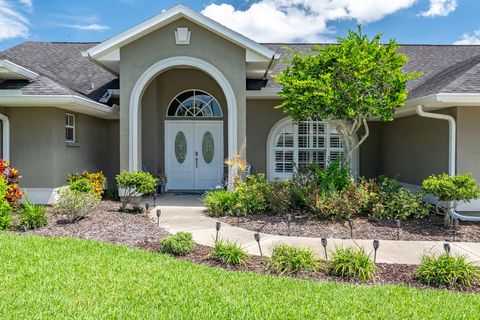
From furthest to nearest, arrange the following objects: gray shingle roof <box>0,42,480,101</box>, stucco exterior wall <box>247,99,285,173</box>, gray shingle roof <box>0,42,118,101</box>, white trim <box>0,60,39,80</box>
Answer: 1. stucco exterior wall <box>247,99,285,173</box>
2. gray shingle roof <box>0,42,118,101</box>
3. gray shingle roof <box>0,42,480,101</box>
4. white trim <box>0,60,39,80</box>

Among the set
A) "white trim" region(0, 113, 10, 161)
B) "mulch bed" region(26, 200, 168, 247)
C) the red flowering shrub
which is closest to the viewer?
"mulch bed" region(26, 200, 168, 247)

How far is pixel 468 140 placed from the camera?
997 centimetres

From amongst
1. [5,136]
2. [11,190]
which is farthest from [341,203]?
[5,136]

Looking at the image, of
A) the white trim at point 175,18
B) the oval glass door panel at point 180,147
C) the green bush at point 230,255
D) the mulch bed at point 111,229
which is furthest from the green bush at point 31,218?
the oval glass door panel at point 180,147

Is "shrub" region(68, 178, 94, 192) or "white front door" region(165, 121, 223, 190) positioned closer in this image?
"shrub" region(68, 178, 94, 192)

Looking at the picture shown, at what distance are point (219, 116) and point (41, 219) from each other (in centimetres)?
791

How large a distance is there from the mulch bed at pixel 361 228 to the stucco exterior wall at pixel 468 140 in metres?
1.54

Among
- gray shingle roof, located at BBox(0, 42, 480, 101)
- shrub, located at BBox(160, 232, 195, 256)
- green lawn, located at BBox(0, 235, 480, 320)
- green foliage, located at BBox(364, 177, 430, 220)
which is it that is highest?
gray shingle roof, located at BBox(0, 42, 480, 101)

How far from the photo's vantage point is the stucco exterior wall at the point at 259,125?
1407 centimetres

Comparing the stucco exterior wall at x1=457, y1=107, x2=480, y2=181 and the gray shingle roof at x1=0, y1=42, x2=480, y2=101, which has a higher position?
the gray shingle roof at x1=0, y1=42, x2=480, y2=101

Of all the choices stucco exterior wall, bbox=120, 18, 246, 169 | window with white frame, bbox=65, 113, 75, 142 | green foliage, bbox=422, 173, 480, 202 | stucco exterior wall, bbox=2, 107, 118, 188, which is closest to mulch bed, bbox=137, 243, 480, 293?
green foliage, bbox=422, 173, 480, 202

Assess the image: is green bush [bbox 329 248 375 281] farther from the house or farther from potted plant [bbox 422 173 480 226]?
the house

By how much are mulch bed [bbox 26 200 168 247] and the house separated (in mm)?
2639

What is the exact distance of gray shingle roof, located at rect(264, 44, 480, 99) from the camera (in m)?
10.2
